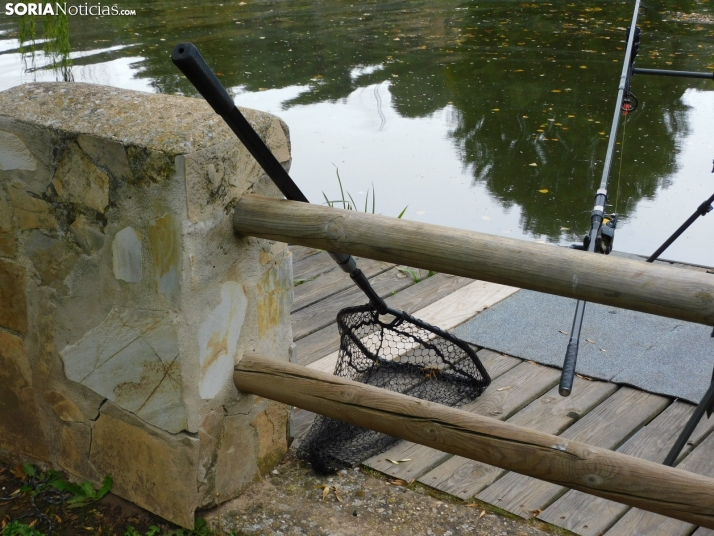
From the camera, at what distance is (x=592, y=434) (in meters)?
2.76

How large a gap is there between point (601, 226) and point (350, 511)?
1248mm

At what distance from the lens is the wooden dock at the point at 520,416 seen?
237cm

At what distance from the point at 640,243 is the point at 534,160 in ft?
5.18

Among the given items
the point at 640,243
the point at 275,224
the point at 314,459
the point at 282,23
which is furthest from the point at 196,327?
the point at 282,23

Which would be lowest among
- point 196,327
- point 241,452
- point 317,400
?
point 241,452

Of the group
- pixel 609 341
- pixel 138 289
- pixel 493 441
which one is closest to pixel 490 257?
pixel 493 441

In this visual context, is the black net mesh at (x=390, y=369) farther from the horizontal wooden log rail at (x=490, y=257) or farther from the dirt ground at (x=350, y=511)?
the horizontal wooden log rail at (x=490, y=257)

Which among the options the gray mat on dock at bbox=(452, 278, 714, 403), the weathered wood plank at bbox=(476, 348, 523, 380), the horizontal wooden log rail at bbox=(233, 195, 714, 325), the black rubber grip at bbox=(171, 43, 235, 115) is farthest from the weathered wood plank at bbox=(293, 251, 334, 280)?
the black rubber grip at bbox=(171, 43, 235, 115)

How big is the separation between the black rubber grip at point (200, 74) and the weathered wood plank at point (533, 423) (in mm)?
1394

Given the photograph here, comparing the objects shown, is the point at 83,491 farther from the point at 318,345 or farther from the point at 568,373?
the point at 568,373

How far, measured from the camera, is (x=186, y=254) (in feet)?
6.31

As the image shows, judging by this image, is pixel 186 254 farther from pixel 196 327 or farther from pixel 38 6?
pixel 38 6

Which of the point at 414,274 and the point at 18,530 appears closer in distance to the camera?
the point at 18,530

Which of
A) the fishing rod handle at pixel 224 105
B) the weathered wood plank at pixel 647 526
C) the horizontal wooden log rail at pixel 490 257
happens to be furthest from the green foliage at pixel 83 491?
the weathered wood plank at pixel 647 526
